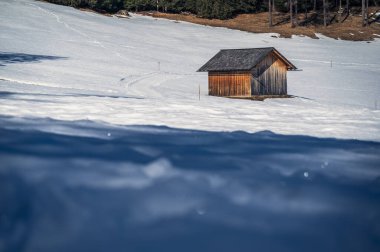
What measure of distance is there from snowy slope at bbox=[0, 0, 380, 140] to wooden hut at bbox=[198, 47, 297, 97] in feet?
5.73

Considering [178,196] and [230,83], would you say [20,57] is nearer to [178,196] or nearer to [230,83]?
[230,83]

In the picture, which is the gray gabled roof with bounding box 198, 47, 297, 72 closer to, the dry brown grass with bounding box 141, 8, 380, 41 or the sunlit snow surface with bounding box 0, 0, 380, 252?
the sunlit snow surface with bounding box 0, 0, 380, 252

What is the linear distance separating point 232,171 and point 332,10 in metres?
76.7

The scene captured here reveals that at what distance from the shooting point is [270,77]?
3200 centimetres

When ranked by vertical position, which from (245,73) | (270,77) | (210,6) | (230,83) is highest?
(210,6)

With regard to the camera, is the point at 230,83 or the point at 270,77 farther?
the point at 270,77

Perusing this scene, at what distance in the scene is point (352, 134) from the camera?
456 inches

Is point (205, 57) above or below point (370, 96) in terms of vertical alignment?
above

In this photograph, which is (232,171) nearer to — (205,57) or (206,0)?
(205,57)

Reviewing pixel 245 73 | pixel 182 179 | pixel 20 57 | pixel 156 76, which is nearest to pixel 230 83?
Result: pixel 245 73

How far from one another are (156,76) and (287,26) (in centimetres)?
3741

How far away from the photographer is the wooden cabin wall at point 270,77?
30809 millimetres

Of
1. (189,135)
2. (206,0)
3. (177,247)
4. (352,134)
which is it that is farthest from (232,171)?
(206,0)

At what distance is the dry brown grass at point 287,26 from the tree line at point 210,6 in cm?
105
